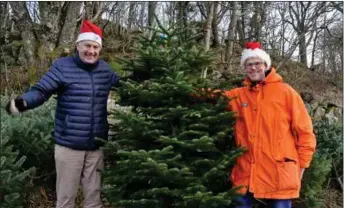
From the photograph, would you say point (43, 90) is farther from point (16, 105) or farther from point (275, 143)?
point (275, 143)

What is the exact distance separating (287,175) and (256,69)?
37.9 inches

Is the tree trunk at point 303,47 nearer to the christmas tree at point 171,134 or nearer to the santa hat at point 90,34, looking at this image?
the christmas tree at point 171,134

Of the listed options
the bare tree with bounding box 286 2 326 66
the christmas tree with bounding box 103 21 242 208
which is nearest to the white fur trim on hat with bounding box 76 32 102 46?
the christmas tree with bounding box 103 21 242 208

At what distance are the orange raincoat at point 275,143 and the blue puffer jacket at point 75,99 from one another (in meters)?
1.38

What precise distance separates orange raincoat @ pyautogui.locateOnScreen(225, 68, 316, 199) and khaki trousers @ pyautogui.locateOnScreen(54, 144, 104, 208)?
136 centimetres

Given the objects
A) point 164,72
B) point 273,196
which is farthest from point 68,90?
point 273,196

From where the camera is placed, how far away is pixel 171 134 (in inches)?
158

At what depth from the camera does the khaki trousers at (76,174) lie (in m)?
4.12

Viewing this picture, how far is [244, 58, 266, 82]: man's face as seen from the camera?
12.8ft

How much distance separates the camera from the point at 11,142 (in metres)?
4.89

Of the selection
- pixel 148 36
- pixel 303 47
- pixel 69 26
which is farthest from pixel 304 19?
pixel 148 36

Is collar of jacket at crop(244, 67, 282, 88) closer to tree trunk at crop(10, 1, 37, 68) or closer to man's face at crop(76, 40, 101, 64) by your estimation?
man's face at crop(76, 40, 101, 64)

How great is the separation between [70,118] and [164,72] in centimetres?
95

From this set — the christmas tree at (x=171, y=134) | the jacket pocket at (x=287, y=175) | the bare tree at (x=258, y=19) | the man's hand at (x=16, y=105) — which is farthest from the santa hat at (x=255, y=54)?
the bare tree at (x=258, y=19)
